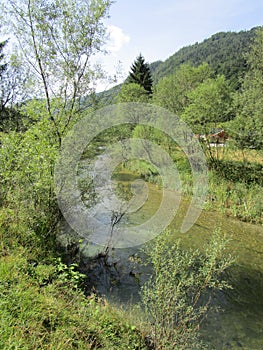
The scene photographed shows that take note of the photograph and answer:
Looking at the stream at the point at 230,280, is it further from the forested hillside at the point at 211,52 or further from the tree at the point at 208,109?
the forested hillside at the point at 211,52

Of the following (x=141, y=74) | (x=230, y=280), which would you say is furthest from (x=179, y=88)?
(x=230, y=280)

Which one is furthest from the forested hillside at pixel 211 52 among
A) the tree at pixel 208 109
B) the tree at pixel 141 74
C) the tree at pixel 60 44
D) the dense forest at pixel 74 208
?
the tree at pixel 60 44

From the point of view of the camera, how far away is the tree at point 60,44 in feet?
20.0

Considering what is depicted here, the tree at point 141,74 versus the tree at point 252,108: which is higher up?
the tree at point 141,74

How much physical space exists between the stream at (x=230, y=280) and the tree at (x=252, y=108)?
4678mm

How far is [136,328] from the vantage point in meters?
3.76

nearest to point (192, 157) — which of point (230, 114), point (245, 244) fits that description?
point (230, 114)

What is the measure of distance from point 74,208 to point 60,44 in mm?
3993

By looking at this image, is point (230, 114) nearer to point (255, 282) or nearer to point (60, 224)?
point (255, 282)

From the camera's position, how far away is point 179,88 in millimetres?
21688

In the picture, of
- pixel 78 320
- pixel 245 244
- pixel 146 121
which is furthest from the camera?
pixel 146 121

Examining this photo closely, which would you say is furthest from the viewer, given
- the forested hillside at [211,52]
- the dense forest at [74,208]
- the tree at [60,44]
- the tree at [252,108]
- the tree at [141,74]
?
the forested hillside at [211,52]

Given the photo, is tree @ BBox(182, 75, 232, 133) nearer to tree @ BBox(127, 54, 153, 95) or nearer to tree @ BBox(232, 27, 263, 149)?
tree @ BBox(232, 27, 263, 149)

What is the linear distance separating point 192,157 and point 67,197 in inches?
430
